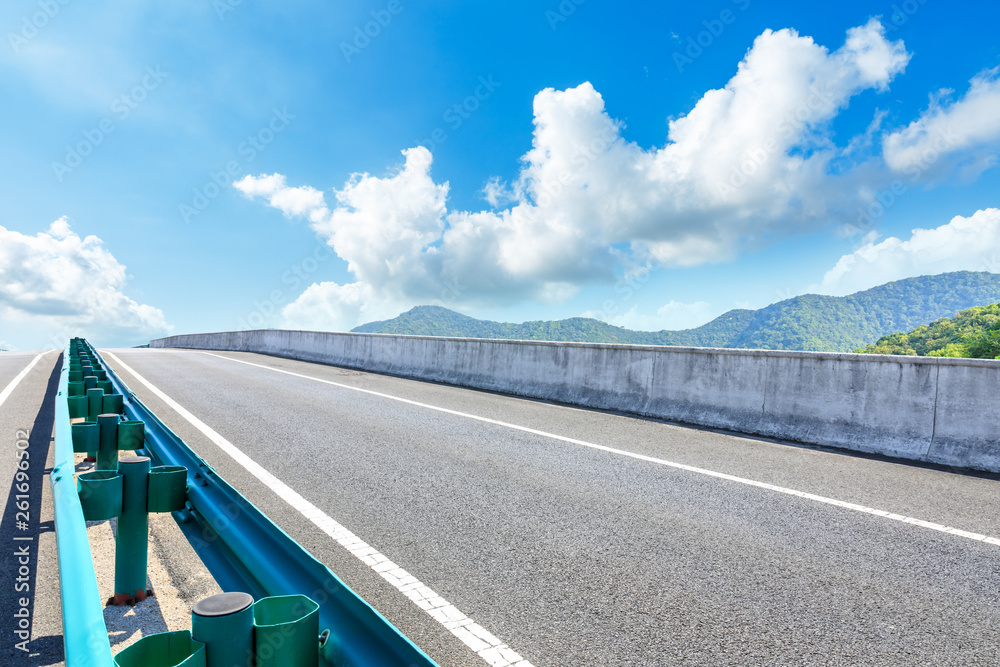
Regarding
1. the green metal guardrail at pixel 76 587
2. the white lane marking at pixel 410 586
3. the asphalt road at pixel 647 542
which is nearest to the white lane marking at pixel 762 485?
the asphalt road at pixel 647 542

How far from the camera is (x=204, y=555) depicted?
6.99 ft

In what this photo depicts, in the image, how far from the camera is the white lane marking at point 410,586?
277cm

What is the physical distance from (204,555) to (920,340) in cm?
13880

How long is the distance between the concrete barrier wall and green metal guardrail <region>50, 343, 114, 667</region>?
8.30 metres

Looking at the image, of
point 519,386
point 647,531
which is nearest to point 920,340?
point 519,386

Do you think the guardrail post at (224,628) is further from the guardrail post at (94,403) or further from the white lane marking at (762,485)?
the white lane marking at (762,485)

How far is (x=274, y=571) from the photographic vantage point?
1689mm

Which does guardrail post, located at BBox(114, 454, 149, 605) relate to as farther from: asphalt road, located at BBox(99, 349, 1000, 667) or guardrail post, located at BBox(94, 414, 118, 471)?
asphalt road, located at BBox(99, 349, 1000, 667)

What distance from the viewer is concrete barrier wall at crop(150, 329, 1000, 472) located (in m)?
7.00

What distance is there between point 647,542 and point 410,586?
5.56 ft

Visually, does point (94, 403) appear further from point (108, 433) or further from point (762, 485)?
point (762, 485)

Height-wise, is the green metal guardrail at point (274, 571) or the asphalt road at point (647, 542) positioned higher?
the green metal guardrail at point (274, 571)

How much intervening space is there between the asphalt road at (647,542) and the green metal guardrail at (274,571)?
119 cm

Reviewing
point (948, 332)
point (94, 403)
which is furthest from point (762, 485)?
point (948, 332)
